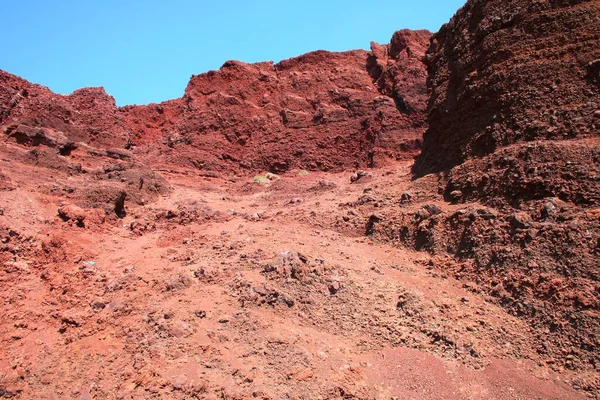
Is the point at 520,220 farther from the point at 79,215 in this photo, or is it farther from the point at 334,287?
the point at 79,215

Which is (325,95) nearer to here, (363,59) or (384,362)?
(363,59)

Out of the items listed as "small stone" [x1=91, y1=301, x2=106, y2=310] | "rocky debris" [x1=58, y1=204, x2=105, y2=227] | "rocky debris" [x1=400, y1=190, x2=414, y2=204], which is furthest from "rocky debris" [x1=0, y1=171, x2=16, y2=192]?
"rocky debris" [x1=400, y1=190, x2=414, y2=204]

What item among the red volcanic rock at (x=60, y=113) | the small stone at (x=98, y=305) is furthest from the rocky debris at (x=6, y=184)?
the small stone at (x=98, y=305)

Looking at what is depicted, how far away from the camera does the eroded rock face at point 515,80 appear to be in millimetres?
6789

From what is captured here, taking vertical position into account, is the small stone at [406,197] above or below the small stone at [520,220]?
above

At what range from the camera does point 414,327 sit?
18.1 feet

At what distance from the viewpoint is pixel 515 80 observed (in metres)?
7.44

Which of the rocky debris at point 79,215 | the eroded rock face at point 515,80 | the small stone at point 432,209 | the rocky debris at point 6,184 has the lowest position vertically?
the rocky debris at point 79,215

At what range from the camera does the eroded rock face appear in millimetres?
6789

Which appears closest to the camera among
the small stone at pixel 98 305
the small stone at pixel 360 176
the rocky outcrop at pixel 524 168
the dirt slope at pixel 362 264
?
the dirt slope at pixel 362 264

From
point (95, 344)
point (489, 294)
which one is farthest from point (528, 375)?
point (95, 344)

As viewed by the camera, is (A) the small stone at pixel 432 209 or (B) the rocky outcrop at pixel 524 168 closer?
(B) the rocky outcrop at pixel 524 168

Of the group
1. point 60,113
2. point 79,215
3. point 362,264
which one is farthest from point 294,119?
point 362,264

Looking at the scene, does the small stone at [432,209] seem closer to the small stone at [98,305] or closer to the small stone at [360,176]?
the small stone at [98,305]
